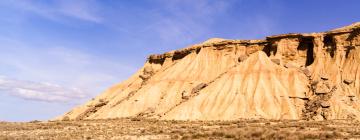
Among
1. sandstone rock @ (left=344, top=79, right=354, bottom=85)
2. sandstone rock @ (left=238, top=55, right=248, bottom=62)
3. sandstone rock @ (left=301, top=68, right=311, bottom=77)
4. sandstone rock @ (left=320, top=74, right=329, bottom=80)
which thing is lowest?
sandstone rock @ (left=344, top=79, right=354, bottom=85)

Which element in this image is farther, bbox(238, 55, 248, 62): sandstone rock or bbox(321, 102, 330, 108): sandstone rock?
bbox(238, 55, 248, 62): sandstone rock

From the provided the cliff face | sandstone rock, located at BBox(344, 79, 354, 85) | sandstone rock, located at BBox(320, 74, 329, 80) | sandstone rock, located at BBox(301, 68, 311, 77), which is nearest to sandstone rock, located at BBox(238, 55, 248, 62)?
the cliff face

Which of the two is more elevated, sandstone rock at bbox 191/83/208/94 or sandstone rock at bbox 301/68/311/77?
sandstone rock at bbox 301/68/311/77

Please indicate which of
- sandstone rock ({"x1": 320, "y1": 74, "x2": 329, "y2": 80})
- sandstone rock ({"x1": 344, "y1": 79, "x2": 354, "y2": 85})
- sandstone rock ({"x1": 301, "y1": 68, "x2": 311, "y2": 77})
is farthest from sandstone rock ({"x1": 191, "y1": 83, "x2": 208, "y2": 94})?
sandstone rock ({"x1": 344, "y1": 79, "x2": 354, "y2": 85})

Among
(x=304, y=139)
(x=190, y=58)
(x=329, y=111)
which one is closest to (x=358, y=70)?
(x=329, y=111)

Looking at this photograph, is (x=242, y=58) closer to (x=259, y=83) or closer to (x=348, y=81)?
(x=259, y=83)

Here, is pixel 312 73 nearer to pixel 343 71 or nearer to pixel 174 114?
pixel 343 71

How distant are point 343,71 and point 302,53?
27.5ft

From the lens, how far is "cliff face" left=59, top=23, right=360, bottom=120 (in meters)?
59.2

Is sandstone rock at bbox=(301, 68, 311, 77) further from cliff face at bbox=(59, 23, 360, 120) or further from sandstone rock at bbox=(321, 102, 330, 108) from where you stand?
sandstone rock at bbox=(321, 102, 330, 108)

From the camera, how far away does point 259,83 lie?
211ft

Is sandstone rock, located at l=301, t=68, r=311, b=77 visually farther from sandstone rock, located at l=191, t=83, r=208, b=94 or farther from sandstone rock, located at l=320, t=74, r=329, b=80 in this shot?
sandstone rock, located at l=191, t=83, r=208, b=94

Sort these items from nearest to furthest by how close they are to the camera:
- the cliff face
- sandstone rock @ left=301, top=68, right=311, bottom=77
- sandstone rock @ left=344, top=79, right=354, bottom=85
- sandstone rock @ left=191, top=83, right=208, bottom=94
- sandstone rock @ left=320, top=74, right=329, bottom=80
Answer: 1. the cliff face
2. sandstone rock @ left=344, top=79, right=354, bottom=85
3. sandstone rock @ left=320, top=74, right=329, bottom=80
4. sandstone rock @ left=301, top=68, right=311, bottom=77
5. sandstone rock @ left=191, top=83, right=208, bottom=94

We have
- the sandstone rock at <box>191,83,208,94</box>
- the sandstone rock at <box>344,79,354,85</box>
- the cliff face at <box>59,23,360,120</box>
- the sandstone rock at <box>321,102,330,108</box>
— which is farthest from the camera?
the sandstone rock at <box>191,83,208,94</box>
